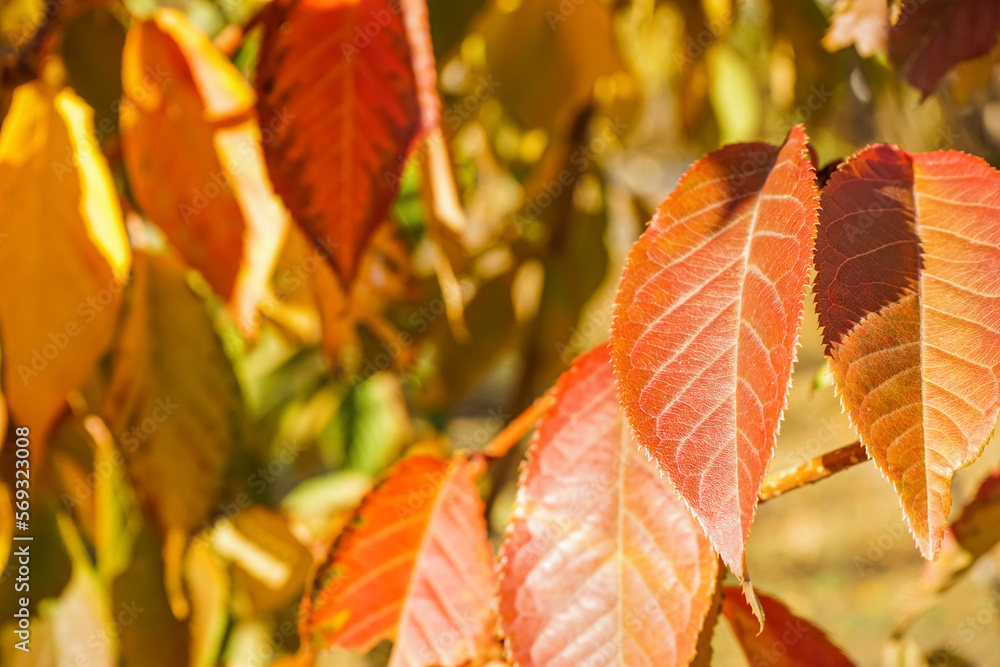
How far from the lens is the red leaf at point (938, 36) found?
521mm

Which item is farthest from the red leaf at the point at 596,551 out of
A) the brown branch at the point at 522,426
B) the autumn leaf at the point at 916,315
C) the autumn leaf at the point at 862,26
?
the autumn leaf at the point at 862,26

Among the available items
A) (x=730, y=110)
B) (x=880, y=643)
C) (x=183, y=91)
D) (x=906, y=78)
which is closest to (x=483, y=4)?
(x=183, y=91)

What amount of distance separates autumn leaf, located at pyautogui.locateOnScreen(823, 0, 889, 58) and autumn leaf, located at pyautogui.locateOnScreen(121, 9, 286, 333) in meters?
0.42

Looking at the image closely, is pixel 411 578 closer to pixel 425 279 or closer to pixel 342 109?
pixel 342 109

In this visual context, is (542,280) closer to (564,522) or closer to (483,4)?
(483,4)

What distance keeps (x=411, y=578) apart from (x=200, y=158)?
0.35 metres

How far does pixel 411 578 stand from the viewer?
576 millimetres

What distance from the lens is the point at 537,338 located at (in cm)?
120

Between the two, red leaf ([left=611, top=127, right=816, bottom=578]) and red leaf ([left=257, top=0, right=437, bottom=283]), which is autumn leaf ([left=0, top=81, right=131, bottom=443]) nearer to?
red leaf ([left=257, top=0, right=437, bottom=283])

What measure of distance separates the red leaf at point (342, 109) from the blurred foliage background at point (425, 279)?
6 centimetres

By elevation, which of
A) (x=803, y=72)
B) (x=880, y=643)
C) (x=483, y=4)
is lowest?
(x=880, y=643)

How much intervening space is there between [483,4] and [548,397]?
0.51 meters

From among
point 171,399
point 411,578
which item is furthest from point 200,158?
point 411,578
